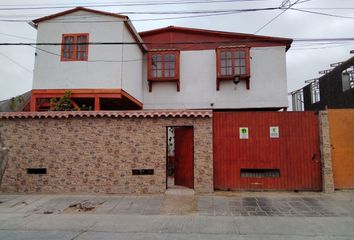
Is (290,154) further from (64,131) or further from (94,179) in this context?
(64,131)

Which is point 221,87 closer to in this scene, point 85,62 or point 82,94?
point 85,62

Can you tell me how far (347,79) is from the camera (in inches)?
598

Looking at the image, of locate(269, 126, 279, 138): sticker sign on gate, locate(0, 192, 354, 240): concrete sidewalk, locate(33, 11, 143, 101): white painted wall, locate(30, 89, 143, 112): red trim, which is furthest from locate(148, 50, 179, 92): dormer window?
locate(0, 192, 354, 240): concrete sidewalk

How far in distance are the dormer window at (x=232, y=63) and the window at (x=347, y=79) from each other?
5873 millimetres

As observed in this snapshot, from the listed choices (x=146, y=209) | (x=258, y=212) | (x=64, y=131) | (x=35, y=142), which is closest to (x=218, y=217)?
(x=258, y=212)

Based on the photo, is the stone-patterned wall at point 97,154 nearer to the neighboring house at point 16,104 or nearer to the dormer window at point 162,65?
the neighboring house at point 16,104

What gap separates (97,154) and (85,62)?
14.7 feet

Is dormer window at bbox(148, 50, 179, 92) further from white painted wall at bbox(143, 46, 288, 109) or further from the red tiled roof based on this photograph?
the red tiled roof

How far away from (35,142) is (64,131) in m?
1.14

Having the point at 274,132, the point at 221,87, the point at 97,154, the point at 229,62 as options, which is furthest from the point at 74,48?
the point at 274,132

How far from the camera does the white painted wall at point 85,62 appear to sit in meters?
11.5

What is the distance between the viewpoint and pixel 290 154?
9141 millimetres

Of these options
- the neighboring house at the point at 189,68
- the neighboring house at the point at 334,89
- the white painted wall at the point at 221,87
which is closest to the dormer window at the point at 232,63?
the neighboring house at the point at 189,68

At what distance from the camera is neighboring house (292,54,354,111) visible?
48.5 feet
